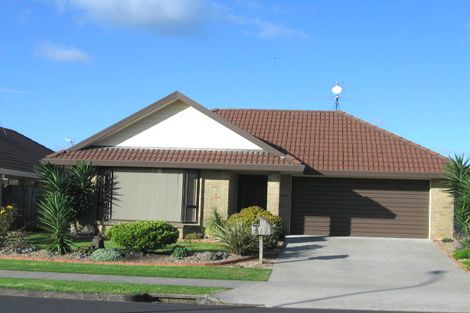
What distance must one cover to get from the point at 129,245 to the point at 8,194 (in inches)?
468

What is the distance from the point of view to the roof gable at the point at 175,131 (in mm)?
23016

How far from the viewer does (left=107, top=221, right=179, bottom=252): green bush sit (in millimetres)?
17562

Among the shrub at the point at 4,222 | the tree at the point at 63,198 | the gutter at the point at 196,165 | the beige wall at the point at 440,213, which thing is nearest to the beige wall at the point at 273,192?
the gutter at the point at 196,165

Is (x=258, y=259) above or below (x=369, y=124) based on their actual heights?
below

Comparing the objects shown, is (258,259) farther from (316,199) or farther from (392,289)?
(316,199)

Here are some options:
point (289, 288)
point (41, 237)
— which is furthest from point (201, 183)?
point (289, 288)

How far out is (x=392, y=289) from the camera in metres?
13.8

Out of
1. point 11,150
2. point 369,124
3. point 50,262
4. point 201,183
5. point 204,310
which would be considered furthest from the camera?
point 11,150

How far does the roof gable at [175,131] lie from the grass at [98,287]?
34.1 feet

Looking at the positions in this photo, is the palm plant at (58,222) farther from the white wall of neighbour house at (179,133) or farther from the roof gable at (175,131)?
the white wall of neighbour house at (179,133)

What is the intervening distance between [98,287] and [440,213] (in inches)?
577

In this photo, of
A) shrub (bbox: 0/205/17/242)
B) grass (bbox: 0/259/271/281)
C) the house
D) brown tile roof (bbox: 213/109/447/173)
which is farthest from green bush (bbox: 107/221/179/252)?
brown tile roof (bbox: 213/109/447/173)

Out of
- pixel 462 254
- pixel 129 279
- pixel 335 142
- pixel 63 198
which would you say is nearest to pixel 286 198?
pixel 335 142

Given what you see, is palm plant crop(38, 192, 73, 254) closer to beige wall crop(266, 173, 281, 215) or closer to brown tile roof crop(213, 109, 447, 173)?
beige wall crop(266, 173, 281, 215)
